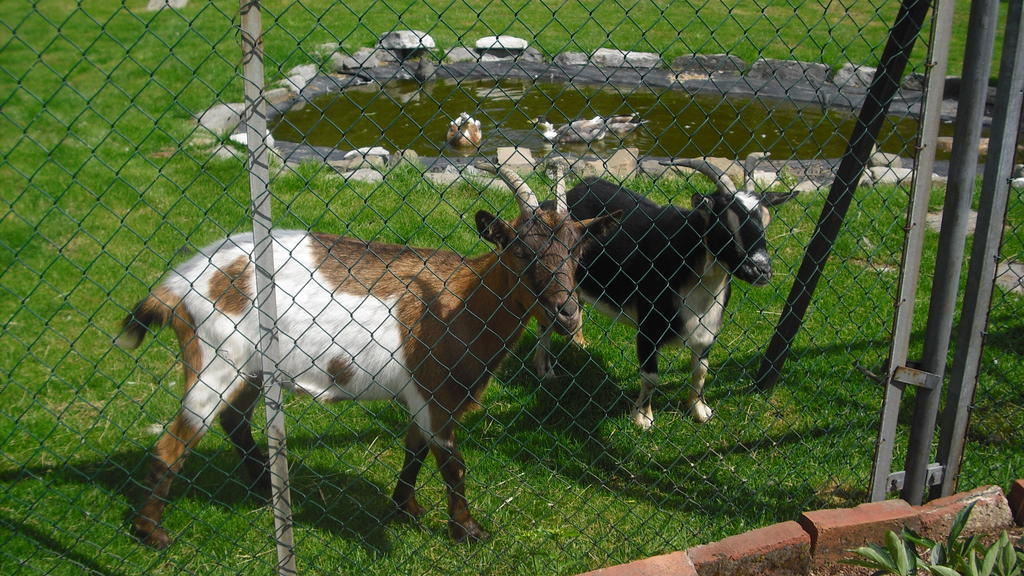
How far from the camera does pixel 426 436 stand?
3594mm

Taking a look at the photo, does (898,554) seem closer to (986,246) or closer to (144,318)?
(986,246)

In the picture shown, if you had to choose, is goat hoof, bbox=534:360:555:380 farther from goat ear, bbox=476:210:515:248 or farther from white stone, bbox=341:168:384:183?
white stone, bbox=341:168:384:183

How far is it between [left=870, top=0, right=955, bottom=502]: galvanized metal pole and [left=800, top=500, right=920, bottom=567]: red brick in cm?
A: 16

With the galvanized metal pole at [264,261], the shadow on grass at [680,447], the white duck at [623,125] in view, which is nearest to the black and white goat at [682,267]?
the shadow on grass at [680,447]

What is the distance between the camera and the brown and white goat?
137 inches

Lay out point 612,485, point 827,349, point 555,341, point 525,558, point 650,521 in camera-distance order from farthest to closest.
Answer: point 555,341, point 827,349, point 612,485, point 650,521, point 525,558

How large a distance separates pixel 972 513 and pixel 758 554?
0.95 m

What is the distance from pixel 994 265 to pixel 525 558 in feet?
6.94

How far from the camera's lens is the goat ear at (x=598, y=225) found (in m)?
3.78

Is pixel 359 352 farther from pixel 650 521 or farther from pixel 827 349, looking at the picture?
pixel 827 349

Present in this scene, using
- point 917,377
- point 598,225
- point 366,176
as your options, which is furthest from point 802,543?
point 366,176

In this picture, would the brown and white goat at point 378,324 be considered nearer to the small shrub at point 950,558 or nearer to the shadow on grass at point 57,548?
the shadow on grass at point 57,548

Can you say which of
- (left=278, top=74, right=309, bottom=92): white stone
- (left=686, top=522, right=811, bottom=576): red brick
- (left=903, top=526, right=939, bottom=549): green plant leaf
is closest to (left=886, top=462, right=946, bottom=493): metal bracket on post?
(left=903, top=526, right=939, bottom=549): green plant leaf

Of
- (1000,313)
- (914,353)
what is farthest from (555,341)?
(1000,313)
